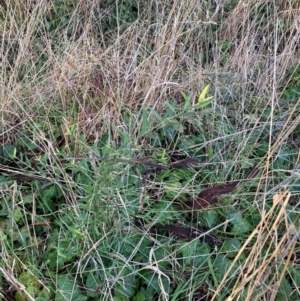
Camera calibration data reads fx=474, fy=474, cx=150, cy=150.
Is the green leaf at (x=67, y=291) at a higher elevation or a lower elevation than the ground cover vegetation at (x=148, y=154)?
lower

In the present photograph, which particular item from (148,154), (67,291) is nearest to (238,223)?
(148,154)

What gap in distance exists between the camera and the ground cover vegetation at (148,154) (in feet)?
4.09

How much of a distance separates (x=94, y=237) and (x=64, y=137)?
468mm

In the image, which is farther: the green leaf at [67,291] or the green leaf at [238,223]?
the green leaf at [238,223]

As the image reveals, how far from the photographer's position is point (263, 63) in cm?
197

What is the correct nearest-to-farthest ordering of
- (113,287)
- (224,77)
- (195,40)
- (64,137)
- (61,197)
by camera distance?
1. (113,287)
2. (61,197)
3. (64,137)
4. (224,77)
5. (195,40)

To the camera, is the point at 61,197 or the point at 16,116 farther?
the point at 16,116

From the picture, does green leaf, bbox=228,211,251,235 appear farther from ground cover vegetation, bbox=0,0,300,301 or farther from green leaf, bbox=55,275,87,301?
green leaf, bbox=55,275,87,301

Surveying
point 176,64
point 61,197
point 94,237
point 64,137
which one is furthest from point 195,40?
point 94,237

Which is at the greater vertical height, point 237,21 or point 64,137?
point 237,21

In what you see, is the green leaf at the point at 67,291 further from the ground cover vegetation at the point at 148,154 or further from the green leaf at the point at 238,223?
the green leaf at the point at 238,223

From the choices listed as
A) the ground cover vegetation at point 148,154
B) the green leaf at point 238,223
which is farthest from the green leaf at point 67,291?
the green leaf at point 238,223

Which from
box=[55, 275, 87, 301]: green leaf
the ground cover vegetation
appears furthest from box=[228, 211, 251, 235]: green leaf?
box=[55, 275, 87, 301]: green leaf

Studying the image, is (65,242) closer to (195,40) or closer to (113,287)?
(113,287)
